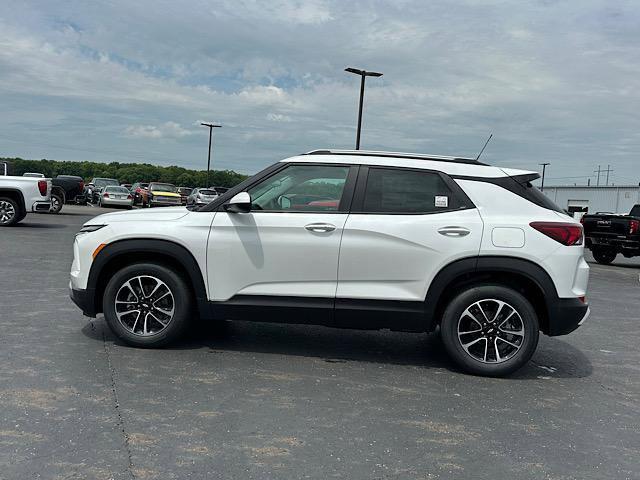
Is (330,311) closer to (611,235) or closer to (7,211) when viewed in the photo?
(611,235)

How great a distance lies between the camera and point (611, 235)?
17469 mm

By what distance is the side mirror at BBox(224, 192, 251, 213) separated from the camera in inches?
206

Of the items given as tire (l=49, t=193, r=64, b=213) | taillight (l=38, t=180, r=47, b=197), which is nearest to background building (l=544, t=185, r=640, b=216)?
tire (l=49, t=193, r=64, b=213)

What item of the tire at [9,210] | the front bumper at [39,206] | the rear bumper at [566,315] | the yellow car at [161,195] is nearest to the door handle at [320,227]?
the rear bumper at [566,315]

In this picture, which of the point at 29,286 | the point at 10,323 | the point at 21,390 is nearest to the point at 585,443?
the point at 21,390

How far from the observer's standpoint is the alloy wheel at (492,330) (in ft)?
16.9

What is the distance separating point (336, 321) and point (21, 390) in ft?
7.89

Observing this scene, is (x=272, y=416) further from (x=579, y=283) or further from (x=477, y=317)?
(x=579, y=283)

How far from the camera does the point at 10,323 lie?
20.6 ft

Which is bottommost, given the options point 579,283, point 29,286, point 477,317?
point 29,286

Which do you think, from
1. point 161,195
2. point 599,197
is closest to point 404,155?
point 161,195

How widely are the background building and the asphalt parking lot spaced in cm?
6192

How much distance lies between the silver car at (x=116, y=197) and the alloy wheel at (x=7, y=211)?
18240mm

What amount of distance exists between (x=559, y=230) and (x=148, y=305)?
3.54 m
